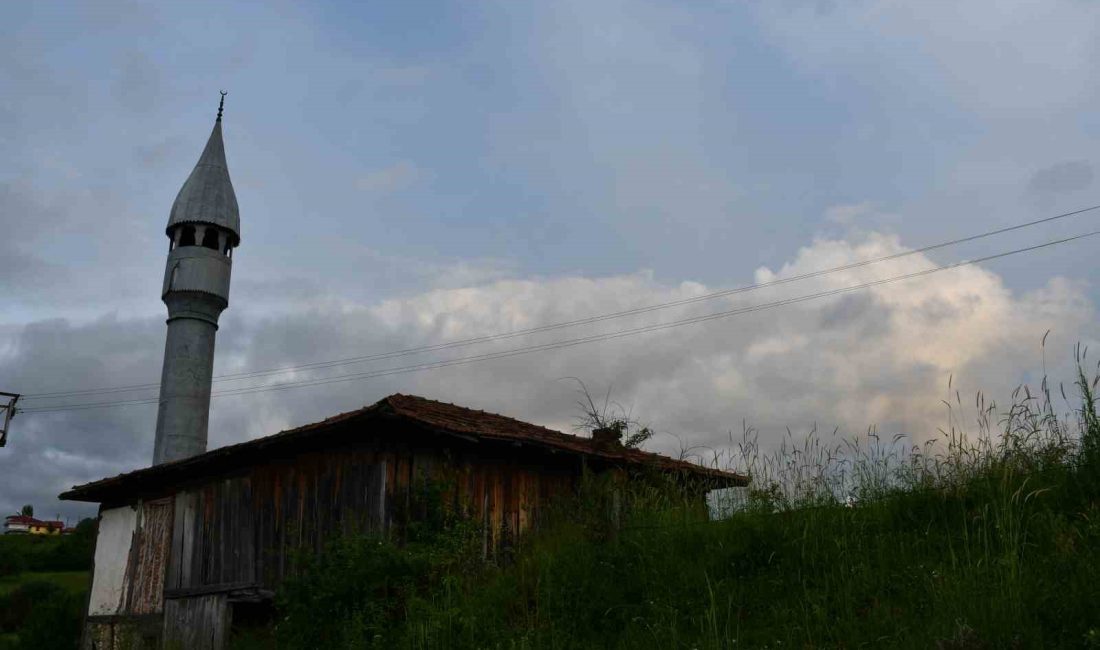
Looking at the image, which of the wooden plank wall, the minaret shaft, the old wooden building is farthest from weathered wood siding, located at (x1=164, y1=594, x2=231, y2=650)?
the minaret shaft

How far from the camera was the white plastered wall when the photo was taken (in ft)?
55.3

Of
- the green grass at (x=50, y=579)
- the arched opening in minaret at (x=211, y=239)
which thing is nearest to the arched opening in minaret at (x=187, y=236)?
the arched opening in minaret at (x=211, y=239)

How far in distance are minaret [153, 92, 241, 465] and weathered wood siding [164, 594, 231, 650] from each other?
7627 millimetres

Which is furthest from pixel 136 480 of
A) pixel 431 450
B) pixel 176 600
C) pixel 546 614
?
pixel 546 614

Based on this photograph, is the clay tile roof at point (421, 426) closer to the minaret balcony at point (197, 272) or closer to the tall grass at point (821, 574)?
the tall grass at point (821, 574)

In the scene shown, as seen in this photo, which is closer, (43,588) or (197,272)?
(197,272)

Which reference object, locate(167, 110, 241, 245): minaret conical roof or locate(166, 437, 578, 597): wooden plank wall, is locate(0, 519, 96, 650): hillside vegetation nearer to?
locate(166, 437, 578, 597): wooden plank wall

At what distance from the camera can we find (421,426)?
468 inches

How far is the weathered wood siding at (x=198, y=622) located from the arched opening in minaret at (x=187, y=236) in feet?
41.4

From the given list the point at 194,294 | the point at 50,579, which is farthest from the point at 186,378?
the point at 50,579

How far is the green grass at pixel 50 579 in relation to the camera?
130 ft

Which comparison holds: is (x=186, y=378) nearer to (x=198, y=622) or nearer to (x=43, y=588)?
(x=198, y=622)

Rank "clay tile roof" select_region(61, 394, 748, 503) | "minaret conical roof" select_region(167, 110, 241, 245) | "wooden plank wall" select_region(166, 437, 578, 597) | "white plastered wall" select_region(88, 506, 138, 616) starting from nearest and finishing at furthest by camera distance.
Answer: "clay tile roof" select_region(61, 394, 748, 503) < "wooden plank wall" select_region(166, 437, 578, 597) < "white plastered wall" select_region(88, 506, 138, 616) < "minaret conical roof" select_region(167, 110, 241, 245)

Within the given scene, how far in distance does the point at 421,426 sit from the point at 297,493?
3.09m
